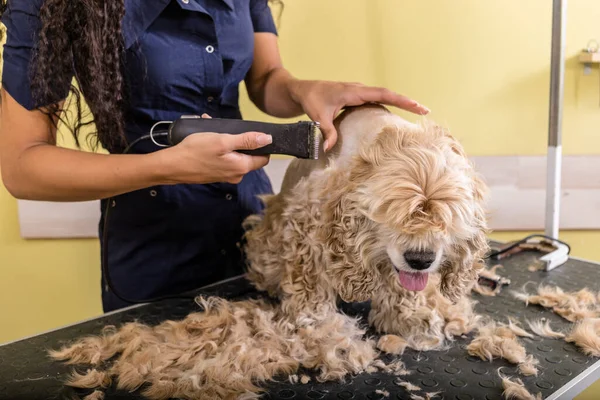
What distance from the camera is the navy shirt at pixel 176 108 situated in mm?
1049

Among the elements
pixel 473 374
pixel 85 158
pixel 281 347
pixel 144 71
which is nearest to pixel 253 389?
pixel 281 347

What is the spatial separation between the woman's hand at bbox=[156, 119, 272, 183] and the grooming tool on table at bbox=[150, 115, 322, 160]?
0.02m

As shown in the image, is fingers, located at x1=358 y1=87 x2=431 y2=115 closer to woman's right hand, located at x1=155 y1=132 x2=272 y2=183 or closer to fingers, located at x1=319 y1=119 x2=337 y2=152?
fingers, located at x1=319 y1=119 x2=337 y2=152

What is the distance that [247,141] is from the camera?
2.89 ft

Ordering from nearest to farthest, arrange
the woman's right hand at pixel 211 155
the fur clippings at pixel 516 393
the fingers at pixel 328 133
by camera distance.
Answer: the fur clippings at pixel 516 393 < the woman's right hand at pixel 211 155 < the fingers at pixel 328 133

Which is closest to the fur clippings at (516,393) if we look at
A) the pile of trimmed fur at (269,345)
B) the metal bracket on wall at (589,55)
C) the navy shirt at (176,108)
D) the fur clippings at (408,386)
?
the pile of trimmed fur at (269,345)

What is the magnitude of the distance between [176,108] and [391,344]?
64cm

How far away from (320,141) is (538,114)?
116cm

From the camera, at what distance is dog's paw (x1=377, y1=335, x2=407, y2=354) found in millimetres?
912

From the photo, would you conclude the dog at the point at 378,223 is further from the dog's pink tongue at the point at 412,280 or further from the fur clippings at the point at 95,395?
the fur clippings at the point at 95,395

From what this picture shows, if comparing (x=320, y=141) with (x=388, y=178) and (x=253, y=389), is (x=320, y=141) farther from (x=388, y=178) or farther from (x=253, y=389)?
(x=253, y=389)

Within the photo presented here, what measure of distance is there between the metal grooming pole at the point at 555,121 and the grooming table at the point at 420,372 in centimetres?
32

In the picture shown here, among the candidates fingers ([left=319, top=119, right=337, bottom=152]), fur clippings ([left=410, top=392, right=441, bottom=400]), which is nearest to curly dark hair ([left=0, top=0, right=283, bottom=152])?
fingers ([left=319, top=119, right=337, bottom=152])

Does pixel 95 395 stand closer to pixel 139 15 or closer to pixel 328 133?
pixel 328 133
